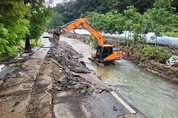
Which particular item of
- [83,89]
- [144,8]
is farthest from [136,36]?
[144,8]

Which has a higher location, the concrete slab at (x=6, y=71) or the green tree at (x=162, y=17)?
the green tree at (x=162, y=17)

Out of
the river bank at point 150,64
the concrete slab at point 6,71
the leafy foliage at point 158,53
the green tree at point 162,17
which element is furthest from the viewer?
the green tree at point 162,17

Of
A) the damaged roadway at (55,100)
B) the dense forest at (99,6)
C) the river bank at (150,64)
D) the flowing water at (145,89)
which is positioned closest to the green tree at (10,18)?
the damaged roadway at (55,100)

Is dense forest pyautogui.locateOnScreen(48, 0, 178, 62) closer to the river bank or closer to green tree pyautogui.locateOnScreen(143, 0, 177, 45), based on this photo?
green tree pyautogui.locateOnScreen(143, 0, 177, 45)

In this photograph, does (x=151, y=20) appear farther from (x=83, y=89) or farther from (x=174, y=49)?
(x=83, y=89)

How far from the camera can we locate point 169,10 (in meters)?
15.7

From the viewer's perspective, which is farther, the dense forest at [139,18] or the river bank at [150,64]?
the dense forest at [139,18]

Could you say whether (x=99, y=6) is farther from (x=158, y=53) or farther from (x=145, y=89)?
(x=145, y=89)

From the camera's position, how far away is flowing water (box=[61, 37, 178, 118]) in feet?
25.5

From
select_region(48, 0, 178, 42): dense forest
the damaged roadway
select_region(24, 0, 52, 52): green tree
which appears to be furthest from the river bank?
select_region(24, 0, 52, 52): green tree

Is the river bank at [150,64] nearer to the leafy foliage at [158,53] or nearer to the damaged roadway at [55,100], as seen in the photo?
the leafy foliage at [158,53]

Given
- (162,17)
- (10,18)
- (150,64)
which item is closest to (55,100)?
(10,18)

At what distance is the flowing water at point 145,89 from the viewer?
7776 mm

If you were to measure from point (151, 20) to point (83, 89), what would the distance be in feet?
40.0
